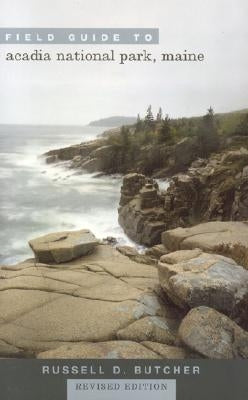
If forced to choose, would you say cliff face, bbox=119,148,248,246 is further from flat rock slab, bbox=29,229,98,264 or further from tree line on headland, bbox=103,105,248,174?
flat rock slab, bbox=29,229,98,264

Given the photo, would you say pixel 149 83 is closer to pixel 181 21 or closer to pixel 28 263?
pixel 181 21

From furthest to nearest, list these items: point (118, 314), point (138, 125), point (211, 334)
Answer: point (138, 125)
point (118, 314)
point (211, 334)

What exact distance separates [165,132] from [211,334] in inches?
45.6

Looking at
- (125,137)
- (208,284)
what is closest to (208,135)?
(125,137)

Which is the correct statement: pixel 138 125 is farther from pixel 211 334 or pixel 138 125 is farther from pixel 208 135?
pixel 211 334

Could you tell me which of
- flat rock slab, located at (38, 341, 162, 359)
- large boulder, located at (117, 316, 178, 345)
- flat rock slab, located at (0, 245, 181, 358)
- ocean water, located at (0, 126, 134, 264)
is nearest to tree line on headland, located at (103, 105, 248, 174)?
ocean water, located at (0, 126, 134, 264)

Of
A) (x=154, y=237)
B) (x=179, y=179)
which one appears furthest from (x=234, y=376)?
(x=179, y=179)

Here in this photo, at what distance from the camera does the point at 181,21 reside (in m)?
2.74

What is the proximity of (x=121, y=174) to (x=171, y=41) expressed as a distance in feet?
2.64

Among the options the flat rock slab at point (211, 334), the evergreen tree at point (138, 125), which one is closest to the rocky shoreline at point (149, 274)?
the flat rock slab at point (211, 334)

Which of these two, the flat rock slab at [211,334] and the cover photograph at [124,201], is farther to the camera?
the cover photograph at [124,201]

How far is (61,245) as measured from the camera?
2850 mm

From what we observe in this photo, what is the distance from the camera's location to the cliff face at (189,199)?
9.47 ft

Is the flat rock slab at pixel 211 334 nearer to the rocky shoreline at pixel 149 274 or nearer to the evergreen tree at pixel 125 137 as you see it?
the rocky shoreline at pixel 149 274
